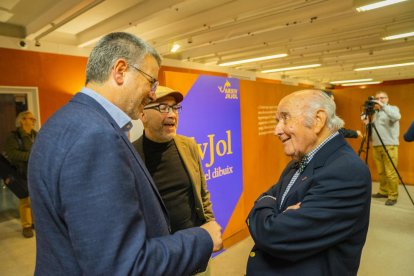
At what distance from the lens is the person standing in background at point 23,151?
3.92m

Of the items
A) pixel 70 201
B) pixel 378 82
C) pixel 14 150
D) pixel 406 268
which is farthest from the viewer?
pixel 378 82

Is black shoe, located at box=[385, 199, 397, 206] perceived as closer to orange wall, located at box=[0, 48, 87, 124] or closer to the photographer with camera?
the photographer with camera

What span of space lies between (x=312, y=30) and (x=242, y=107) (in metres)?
2.23

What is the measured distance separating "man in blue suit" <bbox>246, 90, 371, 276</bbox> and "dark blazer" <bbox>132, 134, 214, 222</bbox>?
577 millimetres

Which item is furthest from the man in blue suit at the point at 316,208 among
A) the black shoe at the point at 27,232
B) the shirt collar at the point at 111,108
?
the black shoe at the point at 27,232

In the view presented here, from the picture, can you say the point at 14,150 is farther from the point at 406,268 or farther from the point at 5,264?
the point at 406,268

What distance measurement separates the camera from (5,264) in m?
3.16

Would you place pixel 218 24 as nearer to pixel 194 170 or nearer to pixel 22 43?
pixel 22 43

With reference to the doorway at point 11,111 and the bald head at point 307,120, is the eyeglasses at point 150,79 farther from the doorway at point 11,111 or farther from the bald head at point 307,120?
the doorway at point 11,111

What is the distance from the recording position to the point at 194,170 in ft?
6.06

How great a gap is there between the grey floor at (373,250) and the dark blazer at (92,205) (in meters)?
2.31

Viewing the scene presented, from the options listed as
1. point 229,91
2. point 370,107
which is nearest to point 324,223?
point 229,91

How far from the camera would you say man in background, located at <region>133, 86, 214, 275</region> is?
1.73 metres

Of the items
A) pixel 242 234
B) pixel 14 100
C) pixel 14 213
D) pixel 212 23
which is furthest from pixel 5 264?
pixel 212 23
